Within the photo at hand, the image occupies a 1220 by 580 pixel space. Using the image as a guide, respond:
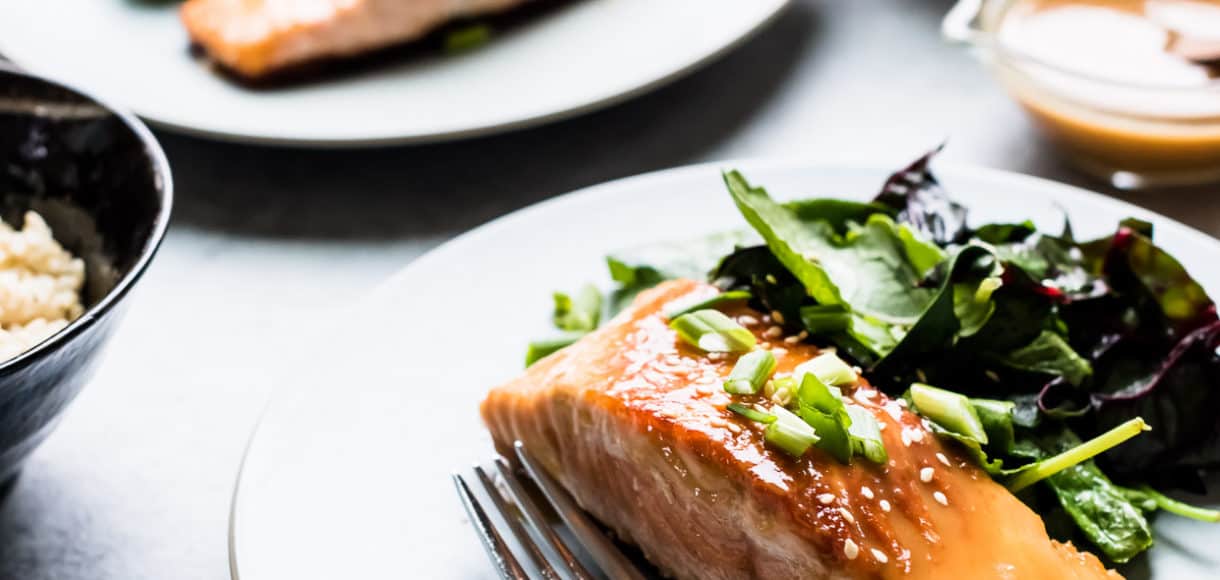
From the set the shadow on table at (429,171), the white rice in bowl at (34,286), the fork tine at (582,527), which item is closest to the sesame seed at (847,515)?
the fork tine at (582,527)

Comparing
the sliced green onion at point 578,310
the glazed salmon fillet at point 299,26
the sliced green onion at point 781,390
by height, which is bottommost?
the sliced green onion at point 781,390

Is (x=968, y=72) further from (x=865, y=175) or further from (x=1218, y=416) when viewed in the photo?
(x=1218, y=416)

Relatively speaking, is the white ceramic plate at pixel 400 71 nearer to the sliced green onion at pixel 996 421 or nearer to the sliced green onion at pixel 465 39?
the sliced green onion at pixel 465 39

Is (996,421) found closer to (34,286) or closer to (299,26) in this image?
(34,286)

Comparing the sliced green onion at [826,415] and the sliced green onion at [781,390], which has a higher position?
the sliced green onion at [781,390]

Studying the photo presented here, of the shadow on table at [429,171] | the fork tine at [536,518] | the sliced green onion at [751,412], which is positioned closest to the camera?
the sliced green onion at [751,412]

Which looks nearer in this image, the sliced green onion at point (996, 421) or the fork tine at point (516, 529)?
the fork tine at point (516, 529)

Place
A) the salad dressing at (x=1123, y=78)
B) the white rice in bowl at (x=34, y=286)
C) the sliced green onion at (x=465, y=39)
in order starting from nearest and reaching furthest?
the white rice in bowl at (x=34, y=286), the salad dressing at (x=1123, y=78), the sliced green onion at (x=465, y=39)

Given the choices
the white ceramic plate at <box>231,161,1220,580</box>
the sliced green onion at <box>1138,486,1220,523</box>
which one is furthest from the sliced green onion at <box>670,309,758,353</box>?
the sliced green onion at <box>1138,486,1220,523</box>
